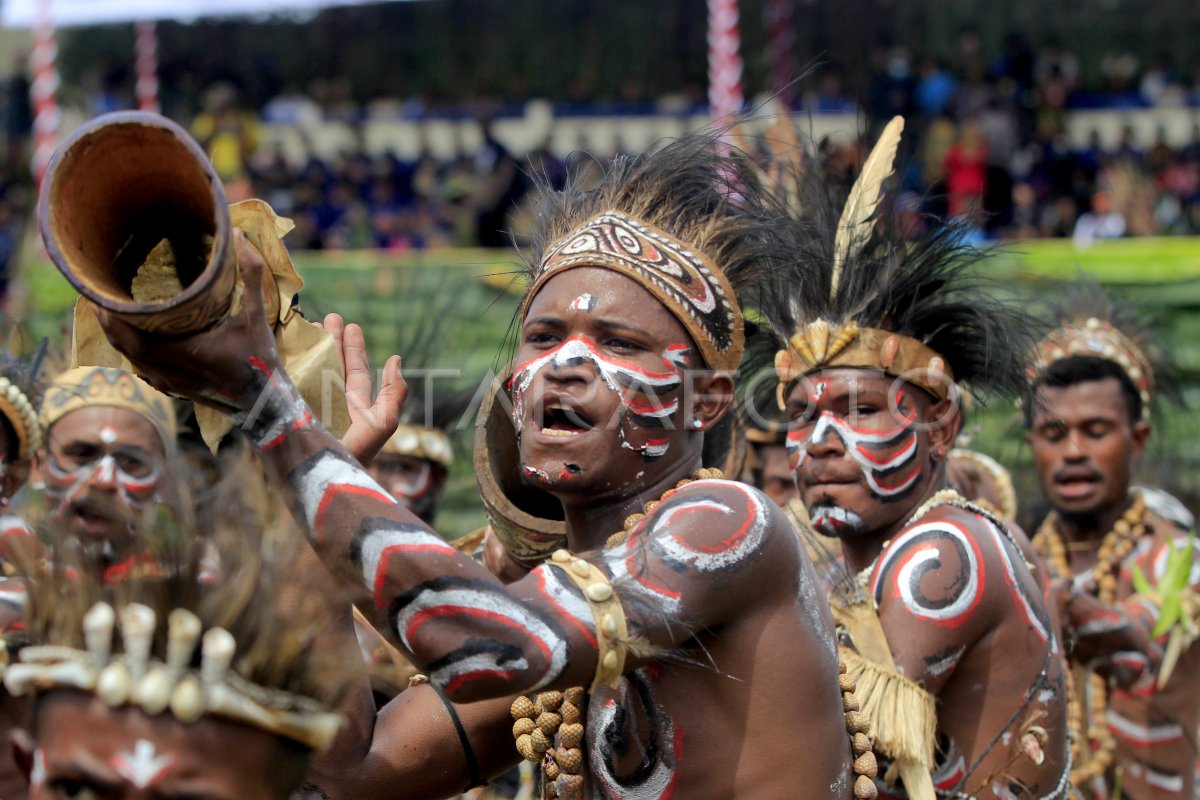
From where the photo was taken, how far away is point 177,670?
2.01 meters

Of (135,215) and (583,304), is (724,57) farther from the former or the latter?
(135,215)

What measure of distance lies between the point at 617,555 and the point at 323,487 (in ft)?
1.63

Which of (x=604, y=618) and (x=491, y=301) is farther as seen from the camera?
(x=491, y=301)

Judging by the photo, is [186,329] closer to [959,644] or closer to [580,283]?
[580,283]

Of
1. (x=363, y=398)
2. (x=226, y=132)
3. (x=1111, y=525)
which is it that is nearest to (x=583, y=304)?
(x=363, y=398)

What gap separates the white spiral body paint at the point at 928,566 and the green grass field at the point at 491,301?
2.35 metres

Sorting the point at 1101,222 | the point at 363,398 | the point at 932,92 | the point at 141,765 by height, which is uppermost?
the point at 932,92

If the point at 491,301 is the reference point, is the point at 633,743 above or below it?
below

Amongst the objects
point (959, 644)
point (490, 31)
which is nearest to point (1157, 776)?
point (959, 644)

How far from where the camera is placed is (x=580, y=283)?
2910 millimetres

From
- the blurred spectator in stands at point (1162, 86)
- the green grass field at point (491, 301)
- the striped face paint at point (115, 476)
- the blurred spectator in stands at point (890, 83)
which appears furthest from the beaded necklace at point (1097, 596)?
the blurred spectator in stands at point (1162, 86)

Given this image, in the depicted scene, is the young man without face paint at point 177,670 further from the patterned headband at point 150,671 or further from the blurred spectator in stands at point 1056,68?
the blurred spectator in stands at point 1056,68

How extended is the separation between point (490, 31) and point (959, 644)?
17.7 metres

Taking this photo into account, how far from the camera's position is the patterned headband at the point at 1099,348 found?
5875mm
